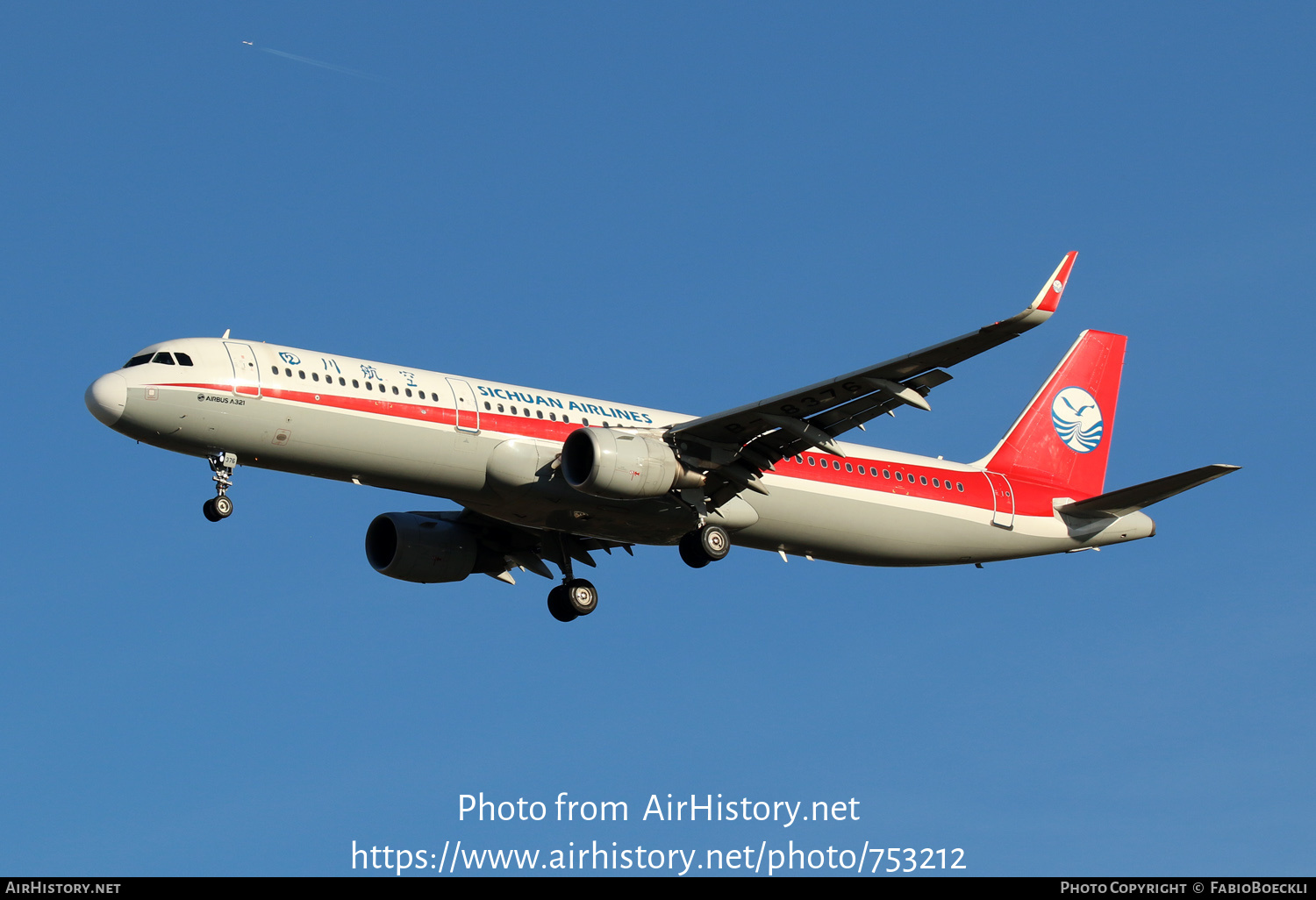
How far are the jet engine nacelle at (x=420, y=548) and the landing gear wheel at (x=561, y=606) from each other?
91.7 inches

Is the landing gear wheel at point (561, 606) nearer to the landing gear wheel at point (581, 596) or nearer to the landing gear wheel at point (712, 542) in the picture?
the landing gear wheel at point (581, 596)

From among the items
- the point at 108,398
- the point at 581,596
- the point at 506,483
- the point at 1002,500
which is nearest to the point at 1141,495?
the point at 1002,500

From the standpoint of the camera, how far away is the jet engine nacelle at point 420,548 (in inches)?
1649

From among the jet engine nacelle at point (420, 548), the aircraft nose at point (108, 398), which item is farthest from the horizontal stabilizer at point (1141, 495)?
the aircraft nose at point (108, 398)

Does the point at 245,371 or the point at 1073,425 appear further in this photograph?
the point at 1073,425

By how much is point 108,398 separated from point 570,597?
1366 cm

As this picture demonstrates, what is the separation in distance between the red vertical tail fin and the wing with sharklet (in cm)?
993

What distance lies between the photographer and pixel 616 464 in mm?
36469

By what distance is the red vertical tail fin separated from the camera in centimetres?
4656

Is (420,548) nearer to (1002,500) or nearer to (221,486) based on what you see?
(221,486)

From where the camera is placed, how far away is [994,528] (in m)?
44.4

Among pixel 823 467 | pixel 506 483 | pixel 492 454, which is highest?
pixel 823 467

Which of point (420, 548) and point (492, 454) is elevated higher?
point (420, 548)

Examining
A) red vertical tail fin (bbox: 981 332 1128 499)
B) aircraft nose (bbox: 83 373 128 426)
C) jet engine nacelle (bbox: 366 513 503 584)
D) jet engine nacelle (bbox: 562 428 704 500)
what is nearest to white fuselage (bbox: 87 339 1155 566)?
aircraft nose (bbox: 83 373 128 426)
